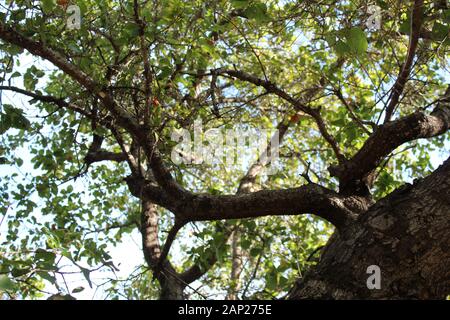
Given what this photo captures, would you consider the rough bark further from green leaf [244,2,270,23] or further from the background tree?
green leaf [244,2,270,23]

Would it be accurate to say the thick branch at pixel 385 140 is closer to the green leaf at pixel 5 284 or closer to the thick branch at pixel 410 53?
the thick branch at pixel 410 53

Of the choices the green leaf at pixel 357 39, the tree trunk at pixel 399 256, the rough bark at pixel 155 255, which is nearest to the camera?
the tree trunk at pixel 399 256

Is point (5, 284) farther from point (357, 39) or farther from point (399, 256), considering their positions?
point (357, 39)

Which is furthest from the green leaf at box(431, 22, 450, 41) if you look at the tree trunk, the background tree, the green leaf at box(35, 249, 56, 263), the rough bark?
the rough bark

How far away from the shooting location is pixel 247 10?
2711 millimetres

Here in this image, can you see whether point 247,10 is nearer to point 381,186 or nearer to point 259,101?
point 381,186

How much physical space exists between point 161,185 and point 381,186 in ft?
5.13

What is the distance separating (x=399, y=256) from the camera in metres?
2.21

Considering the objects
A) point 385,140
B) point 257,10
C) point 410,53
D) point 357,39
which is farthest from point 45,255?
point 410,53

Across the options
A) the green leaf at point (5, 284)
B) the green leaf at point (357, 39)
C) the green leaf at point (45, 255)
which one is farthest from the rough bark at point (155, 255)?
the green leaf at point (5, 284)

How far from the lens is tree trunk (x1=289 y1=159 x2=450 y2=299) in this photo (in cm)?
218

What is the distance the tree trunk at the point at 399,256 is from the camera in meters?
2.18

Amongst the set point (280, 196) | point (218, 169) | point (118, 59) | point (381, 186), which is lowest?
point (280, 196)
